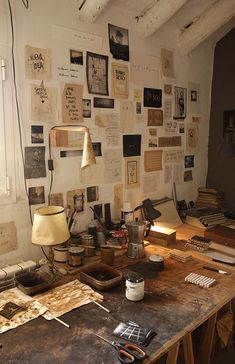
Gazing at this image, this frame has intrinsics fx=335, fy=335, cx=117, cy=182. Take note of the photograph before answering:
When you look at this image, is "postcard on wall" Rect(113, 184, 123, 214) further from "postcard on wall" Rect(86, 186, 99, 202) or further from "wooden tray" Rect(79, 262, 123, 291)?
"wooden tray" Rect(79, 262, 123, 291)

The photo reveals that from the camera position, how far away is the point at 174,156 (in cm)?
285

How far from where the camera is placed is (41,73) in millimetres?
1858

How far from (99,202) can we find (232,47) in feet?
6.08

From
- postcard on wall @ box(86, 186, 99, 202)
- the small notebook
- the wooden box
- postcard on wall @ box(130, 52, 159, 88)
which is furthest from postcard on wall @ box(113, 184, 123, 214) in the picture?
the small notebook

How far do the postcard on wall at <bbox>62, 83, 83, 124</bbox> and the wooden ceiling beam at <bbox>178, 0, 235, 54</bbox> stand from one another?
1.14 metres

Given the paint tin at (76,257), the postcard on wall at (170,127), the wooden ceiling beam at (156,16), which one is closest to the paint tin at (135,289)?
the paint tin at (76,257)

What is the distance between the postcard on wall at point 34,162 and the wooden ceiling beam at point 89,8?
2.76 feet

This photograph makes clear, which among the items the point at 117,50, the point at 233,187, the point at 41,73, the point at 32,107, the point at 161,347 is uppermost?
the point at 117,50

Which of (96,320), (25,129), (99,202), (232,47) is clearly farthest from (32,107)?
(232,47)

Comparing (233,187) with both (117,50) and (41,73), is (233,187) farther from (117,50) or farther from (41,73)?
(41,73)

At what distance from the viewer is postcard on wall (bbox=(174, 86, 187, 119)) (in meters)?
2.79

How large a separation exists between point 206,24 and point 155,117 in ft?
2.61

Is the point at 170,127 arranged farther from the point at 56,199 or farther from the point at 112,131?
the point at 56,199

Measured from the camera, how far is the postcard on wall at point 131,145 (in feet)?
7.88
